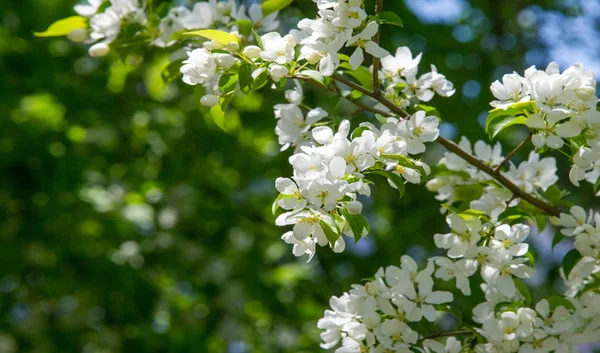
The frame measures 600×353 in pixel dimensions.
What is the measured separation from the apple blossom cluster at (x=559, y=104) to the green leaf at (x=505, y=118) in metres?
0.01

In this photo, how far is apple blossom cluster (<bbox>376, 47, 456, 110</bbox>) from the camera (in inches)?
Answer: 60.7

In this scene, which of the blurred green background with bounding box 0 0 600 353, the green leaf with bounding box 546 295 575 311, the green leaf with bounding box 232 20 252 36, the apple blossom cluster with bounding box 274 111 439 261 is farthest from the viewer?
the blurred green background with bounding box 0 0 600 353

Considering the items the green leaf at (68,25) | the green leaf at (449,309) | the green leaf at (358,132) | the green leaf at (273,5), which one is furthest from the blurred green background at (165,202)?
the green leaf at (358,132)

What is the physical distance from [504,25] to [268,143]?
1.38 metres

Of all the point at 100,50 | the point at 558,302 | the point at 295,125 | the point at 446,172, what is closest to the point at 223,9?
the point at 100,50

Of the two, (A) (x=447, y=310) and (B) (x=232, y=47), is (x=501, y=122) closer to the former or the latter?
(A) (x=447, y=310)

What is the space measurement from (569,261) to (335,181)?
0.66 meters

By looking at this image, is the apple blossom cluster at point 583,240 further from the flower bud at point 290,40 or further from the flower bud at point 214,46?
the flower bud at point 214,46

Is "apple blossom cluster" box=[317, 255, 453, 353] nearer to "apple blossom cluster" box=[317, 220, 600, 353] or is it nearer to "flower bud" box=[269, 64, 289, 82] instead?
"apple blossom cluster" box=[317, 220, 600, 353]

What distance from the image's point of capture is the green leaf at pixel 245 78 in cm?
128

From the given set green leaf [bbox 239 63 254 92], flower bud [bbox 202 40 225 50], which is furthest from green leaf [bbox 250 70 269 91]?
flower bud [bbox 202 40 225 50]

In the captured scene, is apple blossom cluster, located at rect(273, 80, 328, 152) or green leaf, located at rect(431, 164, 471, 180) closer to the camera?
apple blossom cluster, located at rect(273, 80, 328, 152)

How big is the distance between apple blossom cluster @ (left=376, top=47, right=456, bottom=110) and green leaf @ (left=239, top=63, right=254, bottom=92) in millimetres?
359

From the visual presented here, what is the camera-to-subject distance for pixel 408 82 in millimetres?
1550
